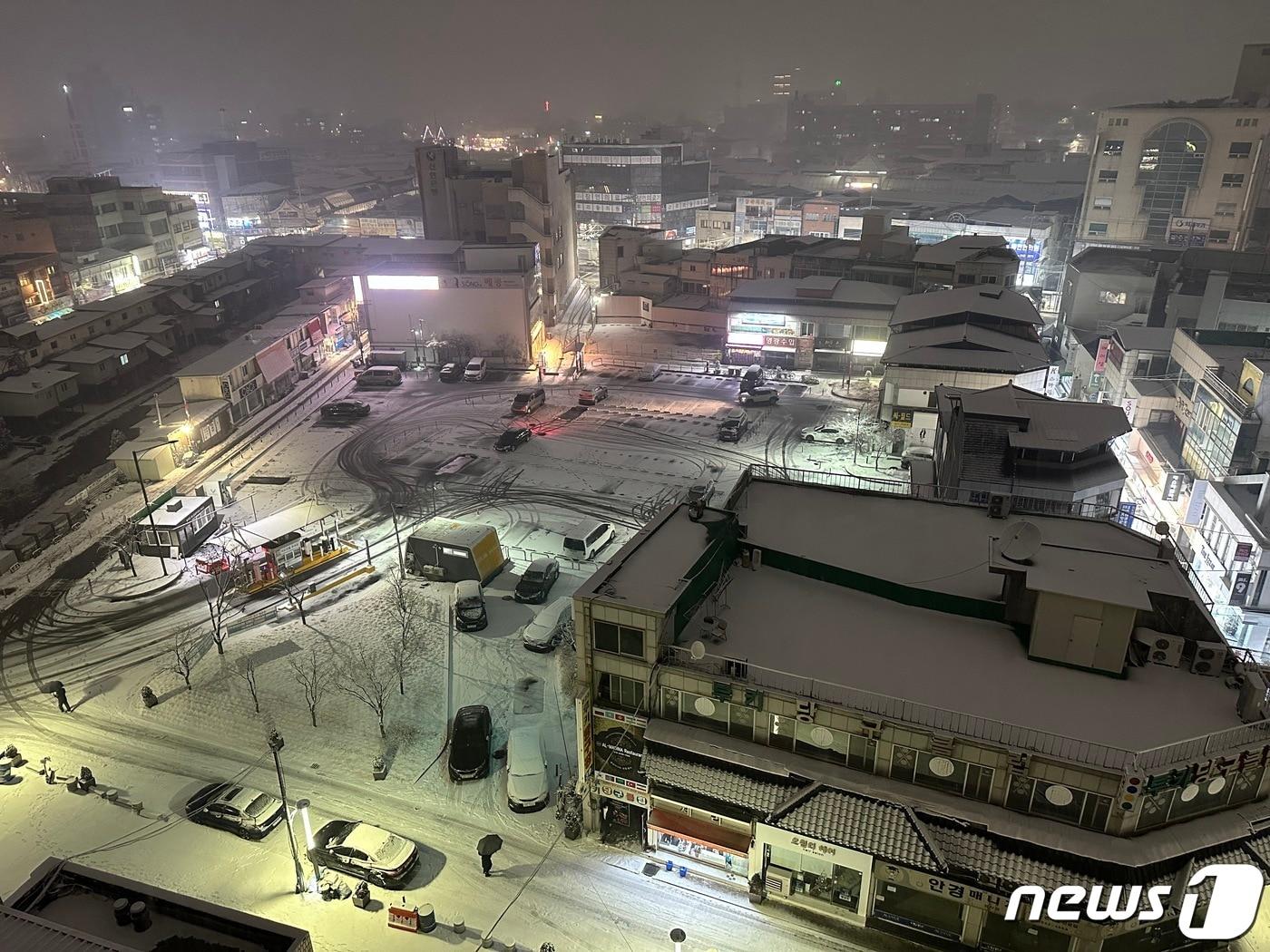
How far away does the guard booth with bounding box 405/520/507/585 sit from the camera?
30.8 m

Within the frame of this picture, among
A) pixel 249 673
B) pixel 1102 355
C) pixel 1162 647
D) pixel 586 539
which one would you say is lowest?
pixel 249 673

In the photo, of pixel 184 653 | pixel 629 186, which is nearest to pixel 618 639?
pixel 184 653

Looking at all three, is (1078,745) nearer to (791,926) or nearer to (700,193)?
(791,926)

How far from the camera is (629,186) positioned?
106m

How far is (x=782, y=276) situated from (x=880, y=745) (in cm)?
5535

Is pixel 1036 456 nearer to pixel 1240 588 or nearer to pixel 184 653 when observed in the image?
pixel 1240 588

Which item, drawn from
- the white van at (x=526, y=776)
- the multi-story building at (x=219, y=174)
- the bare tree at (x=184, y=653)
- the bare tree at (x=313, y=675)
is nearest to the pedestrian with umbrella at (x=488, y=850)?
the white van at (x=526, y=776)

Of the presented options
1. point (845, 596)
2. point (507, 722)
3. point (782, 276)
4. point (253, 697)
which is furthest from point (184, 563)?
point (782, 276)

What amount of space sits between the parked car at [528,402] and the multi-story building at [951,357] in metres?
20.9

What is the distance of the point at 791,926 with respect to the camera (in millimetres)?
17406

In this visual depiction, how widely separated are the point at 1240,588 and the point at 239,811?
3156 cm

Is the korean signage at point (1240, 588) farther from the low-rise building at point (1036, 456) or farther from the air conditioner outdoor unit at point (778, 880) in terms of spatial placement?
the air conditioner outdoor unit at point (778, 880)

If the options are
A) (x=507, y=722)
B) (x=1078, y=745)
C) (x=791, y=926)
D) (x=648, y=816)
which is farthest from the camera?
(x=507, y=722)

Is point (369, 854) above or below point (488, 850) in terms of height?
above
